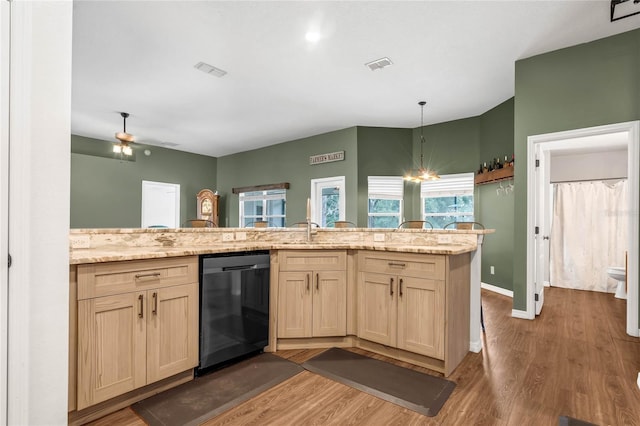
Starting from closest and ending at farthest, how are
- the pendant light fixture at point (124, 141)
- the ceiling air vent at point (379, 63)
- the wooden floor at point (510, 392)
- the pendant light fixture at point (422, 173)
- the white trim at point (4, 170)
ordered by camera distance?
the white trim at point (4, 170)
the wooden floor at point (510, 392)
the ceiling air vent at point (379, 63)
the pendant light fixture at point (124, 141)
the pendant light fixture at point (422, 173)

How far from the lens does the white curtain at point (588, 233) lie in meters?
4.92

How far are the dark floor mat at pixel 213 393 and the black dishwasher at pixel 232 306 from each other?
0.12m

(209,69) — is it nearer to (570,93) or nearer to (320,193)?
(320,193)

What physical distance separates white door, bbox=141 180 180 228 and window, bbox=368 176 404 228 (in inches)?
185

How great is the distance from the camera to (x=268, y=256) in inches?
103

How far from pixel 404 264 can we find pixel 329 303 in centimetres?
75

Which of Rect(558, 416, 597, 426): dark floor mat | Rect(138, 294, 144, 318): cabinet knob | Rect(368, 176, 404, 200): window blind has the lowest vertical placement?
Rect(558, 416, 597, 426): dark floor mat

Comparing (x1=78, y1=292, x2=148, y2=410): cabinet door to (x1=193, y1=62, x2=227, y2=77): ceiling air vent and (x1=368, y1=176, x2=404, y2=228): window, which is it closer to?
(x1=193, y1=62, x2=227, y2=77): ceiling air vent

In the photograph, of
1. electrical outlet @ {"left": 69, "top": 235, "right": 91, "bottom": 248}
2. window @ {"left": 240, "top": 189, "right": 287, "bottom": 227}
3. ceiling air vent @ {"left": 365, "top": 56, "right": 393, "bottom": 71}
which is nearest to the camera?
electrical outlet @ {"left": 69, "top": 235, "right": 91, "bottom": 248}

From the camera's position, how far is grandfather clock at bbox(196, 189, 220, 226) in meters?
7.68

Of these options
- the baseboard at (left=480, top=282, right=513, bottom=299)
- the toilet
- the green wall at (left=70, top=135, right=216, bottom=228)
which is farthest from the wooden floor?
the green wall at (left=70, top=135, right=216, bottom=228)

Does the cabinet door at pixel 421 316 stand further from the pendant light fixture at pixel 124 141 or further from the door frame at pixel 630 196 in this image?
the pendant light fixture at pixel 124 141

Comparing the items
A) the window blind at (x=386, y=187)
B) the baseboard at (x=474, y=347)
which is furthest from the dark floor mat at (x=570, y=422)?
the window blind at (x=386, y=187)

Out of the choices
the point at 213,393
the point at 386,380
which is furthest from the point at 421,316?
the point at 213,393
